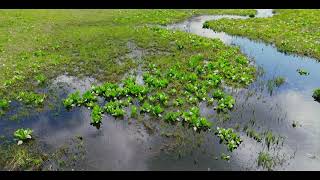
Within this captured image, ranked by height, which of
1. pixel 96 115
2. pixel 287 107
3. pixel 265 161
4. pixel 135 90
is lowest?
pixel 265 161

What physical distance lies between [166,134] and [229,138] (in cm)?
276

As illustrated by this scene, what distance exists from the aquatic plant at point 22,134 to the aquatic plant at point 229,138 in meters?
8.31

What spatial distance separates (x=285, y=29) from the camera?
115ft

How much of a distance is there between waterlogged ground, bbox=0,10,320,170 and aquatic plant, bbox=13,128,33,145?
30 cm

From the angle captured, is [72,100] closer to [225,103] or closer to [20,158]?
[20,158]

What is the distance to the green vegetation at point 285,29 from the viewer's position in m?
29.5

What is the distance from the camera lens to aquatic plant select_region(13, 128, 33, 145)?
1609 cm

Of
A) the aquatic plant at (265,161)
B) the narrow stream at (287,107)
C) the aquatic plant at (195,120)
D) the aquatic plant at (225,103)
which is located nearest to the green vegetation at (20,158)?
the aquatic plant at (195,120)

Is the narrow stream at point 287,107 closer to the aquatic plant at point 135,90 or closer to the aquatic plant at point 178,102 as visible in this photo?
the aquatic plant at point 178,102

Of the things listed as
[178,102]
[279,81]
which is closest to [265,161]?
[178,102]

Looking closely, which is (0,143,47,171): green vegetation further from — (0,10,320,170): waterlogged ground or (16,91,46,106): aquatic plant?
(16,91,46,106): aquatic plant

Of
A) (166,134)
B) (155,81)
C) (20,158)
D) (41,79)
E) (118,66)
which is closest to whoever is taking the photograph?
(20,158)
